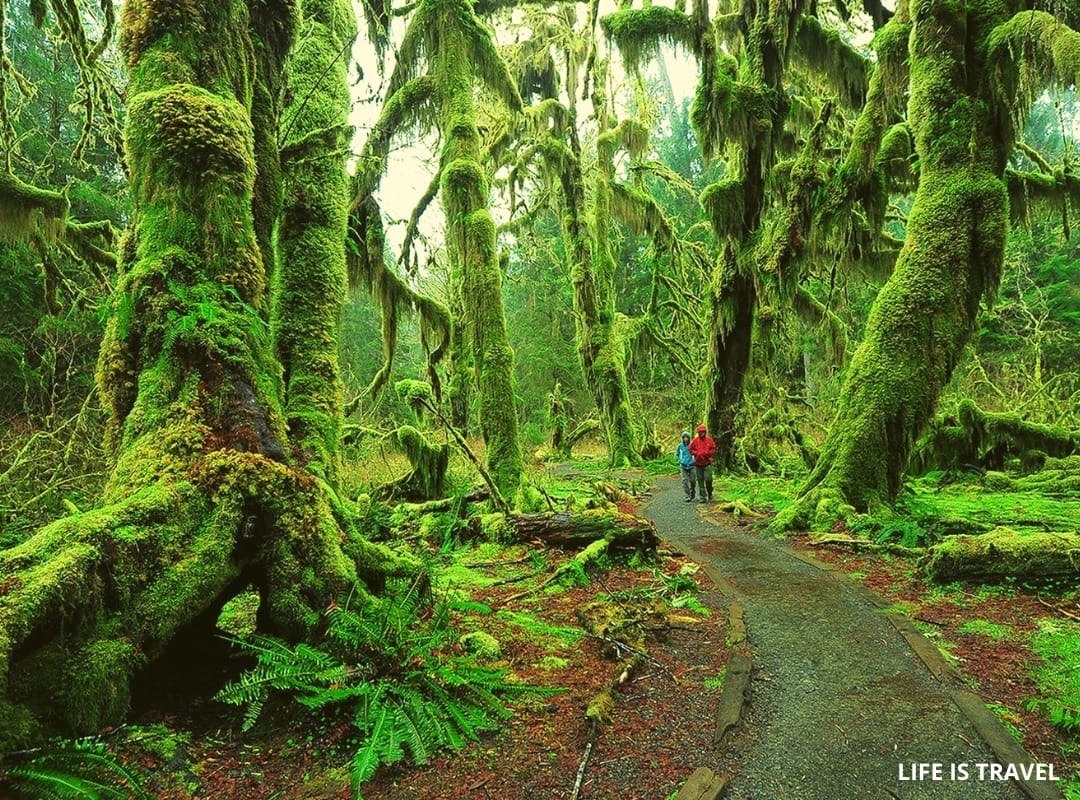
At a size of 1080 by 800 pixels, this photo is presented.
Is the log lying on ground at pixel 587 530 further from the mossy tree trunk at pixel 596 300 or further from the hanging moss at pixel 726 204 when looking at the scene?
the mossy tree trunk at pixel 596 300

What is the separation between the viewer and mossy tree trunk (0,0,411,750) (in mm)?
2803

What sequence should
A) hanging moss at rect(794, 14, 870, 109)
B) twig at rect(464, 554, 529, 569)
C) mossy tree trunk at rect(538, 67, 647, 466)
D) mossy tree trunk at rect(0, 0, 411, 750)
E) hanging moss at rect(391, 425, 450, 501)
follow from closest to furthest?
mossy tree trunk at rect(0, 0, 411, 750)
twig at rect(464, 554, 529, 569)
hanging moss at rect(391, 425, 450, 501)
hanging moss at rect(794, 14, 870, 109)
mossy tree trunk at rect(538, 67, 647, 466)

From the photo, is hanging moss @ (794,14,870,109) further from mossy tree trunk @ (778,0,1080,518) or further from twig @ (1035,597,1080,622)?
twig @ (1035,597,1080,622)

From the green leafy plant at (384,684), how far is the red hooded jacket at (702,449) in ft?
33.5

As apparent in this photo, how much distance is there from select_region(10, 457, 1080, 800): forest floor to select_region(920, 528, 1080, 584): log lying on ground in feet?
0.68

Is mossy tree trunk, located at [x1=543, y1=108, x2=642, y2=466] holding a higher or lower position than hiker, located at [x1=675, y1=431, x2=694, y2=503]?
higher

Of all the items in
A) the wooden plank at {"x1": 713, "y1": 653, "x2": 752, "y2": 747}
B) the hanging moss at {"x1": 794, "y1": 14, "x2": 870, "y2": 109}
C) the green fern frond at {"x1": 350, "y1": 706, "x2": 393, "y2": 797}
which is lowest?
the wooden plank at {"x1": 713, "y1": 653, "x2": 752, "y2": 747}

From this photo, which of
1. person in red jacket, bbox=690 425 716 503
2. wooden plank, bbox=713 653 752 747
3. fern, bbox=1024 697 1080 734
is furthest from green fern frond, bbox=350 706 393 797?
person in red jacket, bbox=690 425 716 503

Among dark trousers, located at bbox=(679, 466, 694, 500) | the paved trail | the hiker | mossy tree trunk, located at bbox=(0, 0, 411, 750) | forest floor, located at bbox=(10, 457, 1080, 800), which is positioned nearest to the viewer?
mossy tree trunk, located at bbox=(0, 0, 411, 750)

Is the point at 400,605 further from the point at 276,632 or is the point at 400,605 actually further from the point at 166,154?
the point at 166,154

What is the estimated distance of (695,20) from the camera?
14.1m

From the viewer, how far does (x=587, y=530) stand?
26.5 feet

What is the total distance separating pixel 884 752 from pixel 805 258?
11.5m

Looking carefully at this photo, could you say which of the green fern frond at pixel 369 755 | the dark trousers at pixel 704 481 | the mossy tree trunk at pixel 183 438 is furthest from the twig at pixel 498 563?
the dark trousers at pixel 704 481
